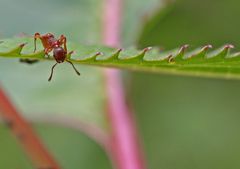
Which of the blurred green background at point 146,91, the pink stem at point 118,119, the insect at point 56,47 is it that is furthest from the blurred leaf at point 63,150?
the insect at point 56,47

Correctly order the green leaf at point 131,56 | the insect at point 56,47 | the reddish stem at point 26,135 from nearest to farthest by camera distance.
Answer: the green leaf at point 131,56 < the insect at point 56,47 < the reddish stem at point 26,135

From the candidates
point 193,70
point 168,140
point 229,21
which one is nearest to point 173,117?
point 168,140

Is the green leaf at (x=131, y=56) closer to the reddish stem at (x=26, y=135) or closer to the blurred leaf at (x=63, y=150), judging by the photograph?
the reddish stem at (x=26, y=135)

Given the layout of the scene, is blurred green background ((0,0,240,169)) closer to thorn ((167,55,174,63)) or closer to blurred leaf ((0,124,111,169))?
blurred leaf ((0,124,111,169))

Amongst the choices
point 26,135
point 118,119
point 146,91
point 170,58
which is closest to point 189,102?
point 146,91

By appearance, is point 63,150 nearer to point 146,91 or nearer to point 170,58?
point 146,91

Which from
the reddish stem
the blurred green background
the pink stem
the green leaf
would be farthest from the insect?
the blurred green background
